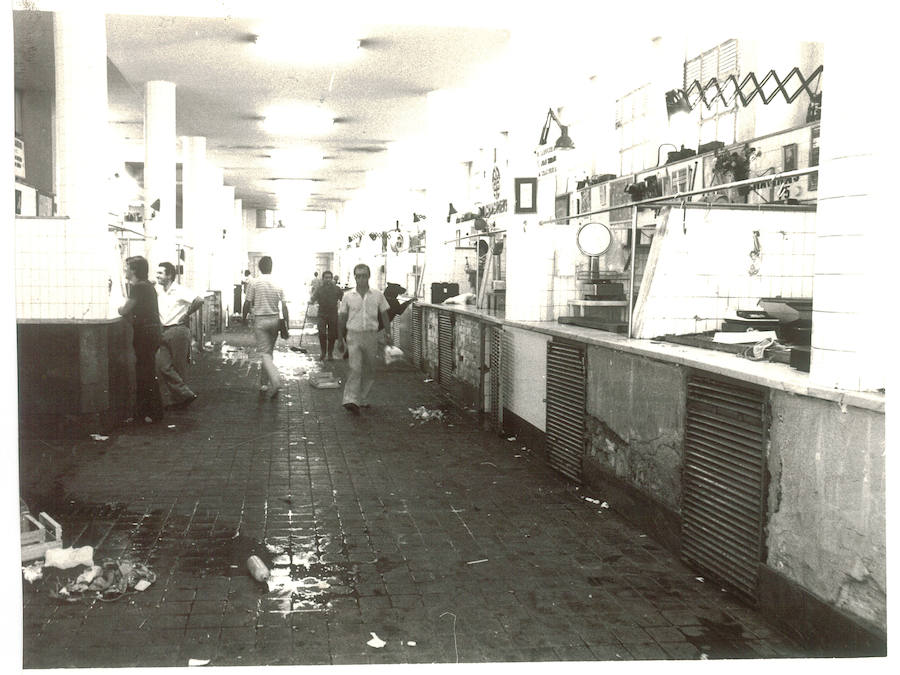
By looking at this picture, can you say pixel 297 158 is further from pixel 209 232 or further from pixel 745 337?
pixel 745 337

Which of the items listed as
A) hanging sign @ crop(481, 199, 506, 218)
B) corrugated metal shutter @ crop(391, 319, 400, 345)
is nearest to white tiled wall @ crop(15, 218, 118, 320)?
hanging sign @ crop(481, 199, 506, 218)

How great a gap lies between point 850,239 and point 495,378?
5.71 metres

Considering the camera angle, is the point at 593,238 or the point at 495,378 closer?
the point at 593,238

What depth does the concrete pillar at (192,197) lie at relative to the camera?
18812 millimetres

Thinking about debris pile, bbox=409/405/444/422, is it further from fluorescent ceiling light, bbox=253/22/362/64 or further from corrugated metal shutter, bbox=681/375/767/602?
fluorescent ceiling light, bbox=253/22/362/64

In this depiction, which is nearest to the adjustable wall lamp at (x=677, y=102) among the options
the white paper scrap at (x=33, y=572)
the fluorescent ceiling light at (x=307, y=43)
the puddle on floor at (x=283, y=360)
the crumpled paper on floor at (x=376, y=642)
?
the fluorescent ceiling light at (x=307, y=43)

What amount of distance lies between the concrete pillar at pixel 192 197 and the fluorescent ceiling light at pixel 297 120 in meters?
2.16

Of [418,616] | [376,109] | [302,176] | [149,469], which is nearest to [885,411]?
[418,616]

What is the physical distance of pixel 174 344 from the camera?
9.74 meters

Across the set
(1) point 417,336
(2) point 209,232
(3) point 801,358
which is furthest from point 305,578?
(2) point 209,232

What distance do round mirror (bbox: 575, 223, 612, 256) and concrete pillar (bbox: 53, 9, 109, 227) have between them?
4674mm

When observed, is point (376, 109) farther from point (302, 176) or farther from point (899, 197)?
point (899, 197)

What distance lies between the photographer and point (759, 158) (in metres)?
8.27

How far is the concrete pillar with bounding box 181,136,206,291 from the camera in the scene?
61.7 ft
